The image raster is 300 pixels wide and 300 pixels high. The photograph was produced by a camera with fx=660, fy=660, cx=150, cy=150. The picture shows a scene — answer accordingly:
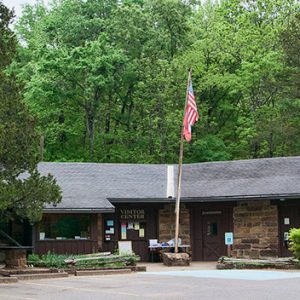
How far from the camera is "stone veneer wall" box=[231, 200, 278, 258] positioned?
24953mm

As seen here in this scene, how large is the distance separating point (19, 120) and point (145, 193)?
867 centimetres

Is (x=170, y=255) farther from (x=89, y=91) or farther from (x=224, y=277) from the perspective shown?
(x=89, y=91)

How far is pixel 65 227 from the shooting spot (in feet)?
82.8

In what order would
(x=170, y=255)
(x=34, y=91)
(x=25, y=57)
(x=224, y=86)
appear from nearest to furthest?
(x=170, y=255) < (x=34, y=91) < (x=224, y=86) < (x=25, y=57)

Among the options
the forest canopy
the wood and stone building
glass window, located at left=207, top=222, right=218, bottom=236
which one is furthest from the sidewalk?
the forest canopy

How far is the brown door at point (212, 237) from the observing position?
87.2 ft

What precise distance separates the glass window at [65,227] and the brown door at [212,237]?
194 inches

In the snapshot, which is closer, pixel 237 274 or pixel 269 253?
pixel 237 274

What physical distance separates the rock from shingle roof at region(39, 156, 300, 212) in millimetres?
2713

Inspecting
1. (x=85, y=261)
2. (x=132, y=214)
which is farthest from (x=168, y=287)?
(x=132, y=214)

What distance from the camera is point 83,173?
27.5 m

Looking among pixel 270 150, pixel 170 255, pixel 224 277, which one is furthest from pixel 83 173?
pixel 270 150

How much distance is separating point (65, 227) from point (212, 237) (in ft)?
19.6

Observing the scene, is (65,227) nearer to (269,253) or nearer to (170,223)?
(170,223)
